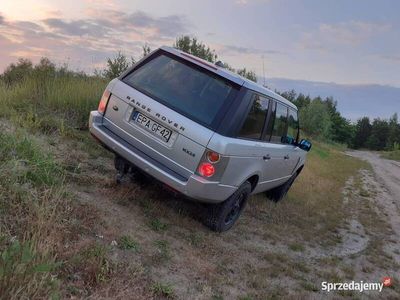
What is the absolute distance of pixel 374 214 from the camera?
11.5 metres

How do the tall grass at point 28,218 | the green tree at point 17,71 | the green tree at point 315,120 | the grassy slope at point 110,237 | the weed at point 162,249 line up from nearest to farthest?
the tall grass at point 28,218 < the grassy slope at point 110,237 < the weed at point 162,249 < the green tree at point 17,71 < the green tree at point 315,120

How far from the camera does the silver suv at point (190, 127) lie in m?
5.23

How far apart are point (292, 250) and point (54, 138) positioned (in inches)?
166

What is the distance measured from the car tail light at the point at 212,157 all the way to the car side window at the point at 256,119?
22.8 inches

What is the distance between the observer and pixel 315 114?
81750 millimetres

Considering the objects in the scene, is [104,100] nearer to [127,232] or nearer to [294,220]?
[127,232]

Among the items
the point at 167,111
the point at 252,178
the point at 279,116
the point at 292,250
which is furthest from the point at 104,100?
the point at 292,250

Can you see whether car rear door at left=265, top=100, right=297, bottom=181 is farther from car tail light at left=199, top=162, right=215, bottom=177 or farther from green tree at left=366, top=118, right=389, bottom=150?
green tree at left=366, top=118, right=389, bottom=150

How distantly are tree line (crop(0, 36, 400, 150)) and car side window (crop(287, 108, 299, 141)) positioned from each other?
1708 mm

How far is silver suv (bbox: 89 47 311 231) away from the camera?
5.23 m

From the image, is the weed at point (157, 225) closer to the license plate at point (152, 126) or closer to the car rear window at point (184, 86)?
the license plate at point (152, 126)

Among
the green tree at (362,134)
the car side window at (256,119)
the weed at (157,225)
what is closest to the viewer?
the weed at (157,225)

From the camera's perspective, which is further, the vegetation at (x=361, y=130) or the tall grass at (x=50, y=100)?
the vegetation at (x=361, y=130)

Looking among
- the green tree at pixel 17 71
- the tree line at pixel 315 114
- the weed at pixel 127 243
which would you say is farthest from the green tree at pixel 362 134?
the weed at pixel 127 243
